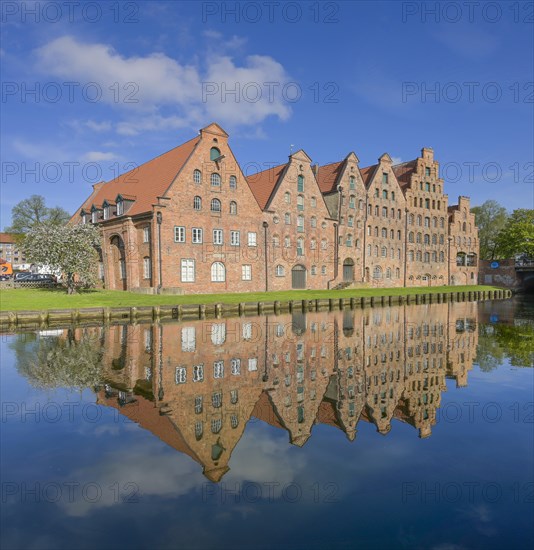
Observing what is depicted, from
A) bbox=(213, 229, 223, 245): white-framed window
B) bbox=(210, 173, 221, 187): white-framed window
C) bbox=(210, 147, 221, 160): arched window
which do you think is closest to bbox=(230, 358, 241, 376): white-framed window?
bbox=(213, 229, 223, 245): white-framed window

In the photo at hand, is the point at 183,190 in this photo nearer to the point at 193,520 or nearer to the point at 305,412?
the point at 305,412

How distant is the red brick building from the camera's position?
38188mm

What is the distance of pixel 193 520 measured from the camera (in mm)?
5434

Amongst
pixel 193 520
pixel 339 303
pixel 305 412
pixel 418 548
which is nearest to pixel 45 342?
pixel 305 412

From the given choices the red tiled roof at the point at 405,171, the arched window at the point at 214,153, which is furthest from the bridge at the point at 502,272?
the arched window at the point at 214,153

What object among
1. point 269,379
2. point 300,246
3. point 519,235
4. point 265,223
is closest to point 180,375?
point 269,379

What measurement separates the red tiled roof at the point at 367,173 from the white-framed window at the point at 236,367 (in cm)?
4702

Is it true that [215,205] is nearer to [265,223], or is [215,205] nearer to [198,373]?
[265,223]

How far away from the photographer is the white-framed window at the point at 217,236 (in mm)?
40094

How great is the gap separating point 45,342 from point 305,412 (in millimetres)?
13193

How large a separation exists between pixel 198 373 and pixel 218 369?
729mm

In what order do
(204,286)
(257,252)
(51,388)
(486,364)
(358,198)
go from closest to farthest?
(51,388) < (486,364) < (204,286) < (257,252) < (358,198)

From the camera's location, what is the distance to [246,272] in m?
42.5

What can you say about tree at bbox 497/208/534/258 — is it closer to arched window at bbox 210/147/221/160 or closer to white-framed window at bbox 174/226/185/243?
arched window at bbox 210/147/221/160
